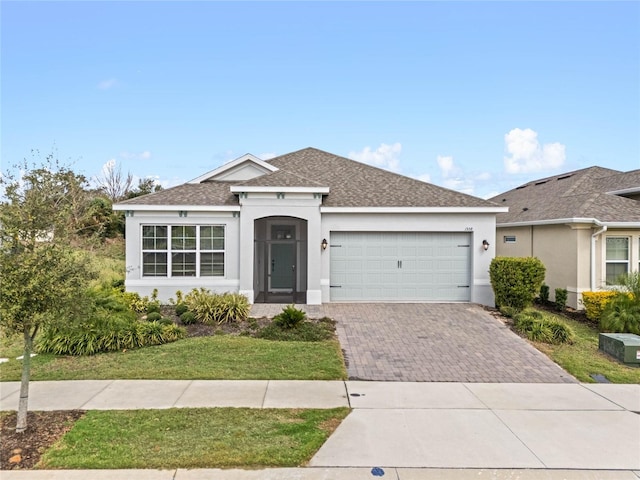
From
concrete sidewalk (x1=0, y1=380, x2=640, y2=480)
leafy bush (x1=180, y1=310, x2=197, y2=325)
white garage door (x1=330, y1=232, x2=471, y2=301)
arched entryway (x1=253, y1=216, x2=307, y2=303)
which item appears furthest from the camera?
arched entryway (x1=253, y1=216, x2=307, y2=303)

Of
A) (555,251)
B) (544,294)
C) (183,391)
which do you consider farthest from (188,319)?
(555,251)

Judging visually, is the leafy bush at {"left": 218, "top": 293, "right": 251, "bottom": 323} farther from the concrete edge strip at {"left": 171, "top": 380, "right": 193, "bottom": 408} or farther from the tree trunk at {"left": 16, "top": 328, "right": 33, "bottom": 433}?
the tree trunk at {"left": 16, "top": 328, "right": 33, "bottom": 433}

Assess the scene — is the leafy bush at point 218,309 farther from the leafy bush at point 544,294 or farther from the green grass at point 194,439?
the leafy bush at point 544,294

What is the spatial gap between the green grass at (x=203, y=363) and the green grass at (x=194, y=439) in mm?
1616

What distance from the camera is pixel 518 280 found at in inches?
481

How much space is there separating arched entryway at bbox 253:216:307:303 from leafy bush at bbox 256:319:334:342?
454cm

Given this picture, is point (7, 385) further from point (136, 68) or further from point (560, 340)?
point (136, 68)

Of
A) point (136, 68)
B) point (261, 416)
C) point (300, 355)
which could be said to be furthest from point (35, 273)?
point (136, 68)

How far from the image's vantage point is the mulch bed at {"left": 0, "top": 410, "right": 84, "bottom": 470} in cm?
447

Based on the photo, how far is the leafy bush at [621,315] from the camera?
1044cm

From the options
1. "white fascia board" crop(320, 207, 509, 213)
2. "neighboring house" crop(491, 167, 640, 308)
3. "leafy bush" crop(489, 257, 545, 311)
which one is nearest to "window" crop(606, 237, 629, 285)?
"neighboring house" crop(491, 167, 640, 308)

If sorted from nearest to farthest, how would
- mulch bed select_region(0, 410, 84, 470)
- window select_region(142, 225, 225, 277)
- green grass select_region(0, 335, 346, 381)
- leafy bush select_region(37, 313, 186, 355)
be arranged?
mulch bed select_region(0, 410, 84, 470) < green grass select_region(0, 335, 346, 381) < leafy bush select_region(37, 313, 186, 355) < window select_region(142, 225, 225, 277)

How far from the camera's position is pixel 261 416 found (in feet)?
18.3

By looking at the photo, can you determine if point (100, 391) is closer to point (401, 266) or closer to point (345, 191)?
point (401, 266)
